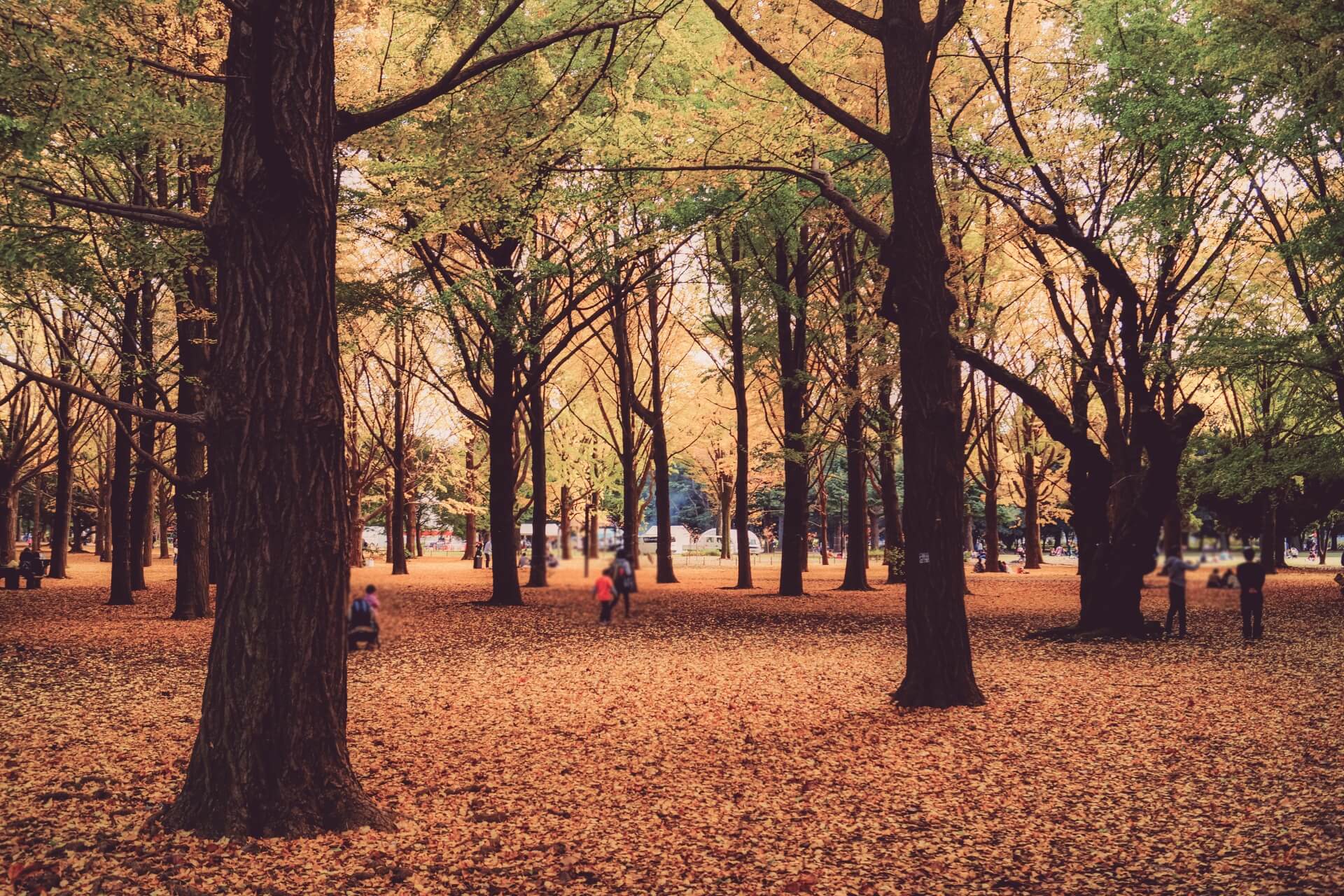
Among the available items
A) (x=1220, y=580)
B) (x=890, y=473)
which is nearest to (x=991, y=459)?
(x=890, y=473)

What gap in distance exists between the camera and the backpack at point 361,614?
3.60 meters

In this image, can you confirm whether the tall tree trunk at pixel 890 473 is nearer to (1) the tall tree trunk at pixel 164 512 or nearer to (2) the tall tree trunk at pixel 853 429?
(2) the tall tree trunk at pixel 853 429

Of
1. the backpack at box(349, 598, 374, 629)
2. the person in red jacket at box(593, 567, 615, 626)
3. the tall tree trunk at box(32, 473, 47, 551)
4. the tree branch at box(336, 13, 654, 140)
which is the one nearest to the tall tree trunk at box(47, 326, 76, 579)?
the tall tree trunk at box(32, 473, 47, 551)

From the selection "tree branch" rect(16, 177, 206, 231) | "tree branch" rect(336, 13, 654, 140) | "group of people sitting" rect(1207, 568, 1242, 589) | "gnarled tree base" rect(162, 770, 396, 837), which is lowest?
"gnarled tree base" rect(162, 770, 396, 837)

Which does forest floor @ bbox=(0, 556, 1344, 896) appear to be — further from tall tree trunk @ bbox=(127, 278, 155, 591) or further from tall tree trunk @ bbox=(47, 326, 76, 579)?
tall tree trunk @ bbox=(47, 326, 76, 579)

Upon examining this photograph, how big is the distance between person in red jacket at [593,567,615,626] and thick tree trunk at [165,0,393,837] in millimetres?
2446

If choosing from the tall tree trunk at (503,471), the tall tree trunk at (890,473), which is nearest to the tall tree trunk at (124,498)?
the tall tree trunk at (503,471)

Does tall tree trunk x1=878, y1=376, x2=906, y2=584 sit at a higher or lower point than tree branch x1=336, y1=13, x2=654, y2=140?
lower

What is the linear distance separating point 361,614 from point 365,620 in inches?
1.2

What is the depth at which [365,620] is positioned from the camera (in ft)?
12.2

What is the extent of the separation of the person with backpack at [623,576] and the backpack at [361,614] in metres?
0.95

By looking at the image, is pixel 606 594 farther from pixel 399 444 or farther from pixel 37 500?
pixel 37 500

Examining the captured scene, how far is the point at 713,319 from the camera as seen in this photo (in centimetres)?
2922

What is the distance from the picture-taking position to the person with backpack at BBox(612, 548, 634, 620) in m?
3.24
